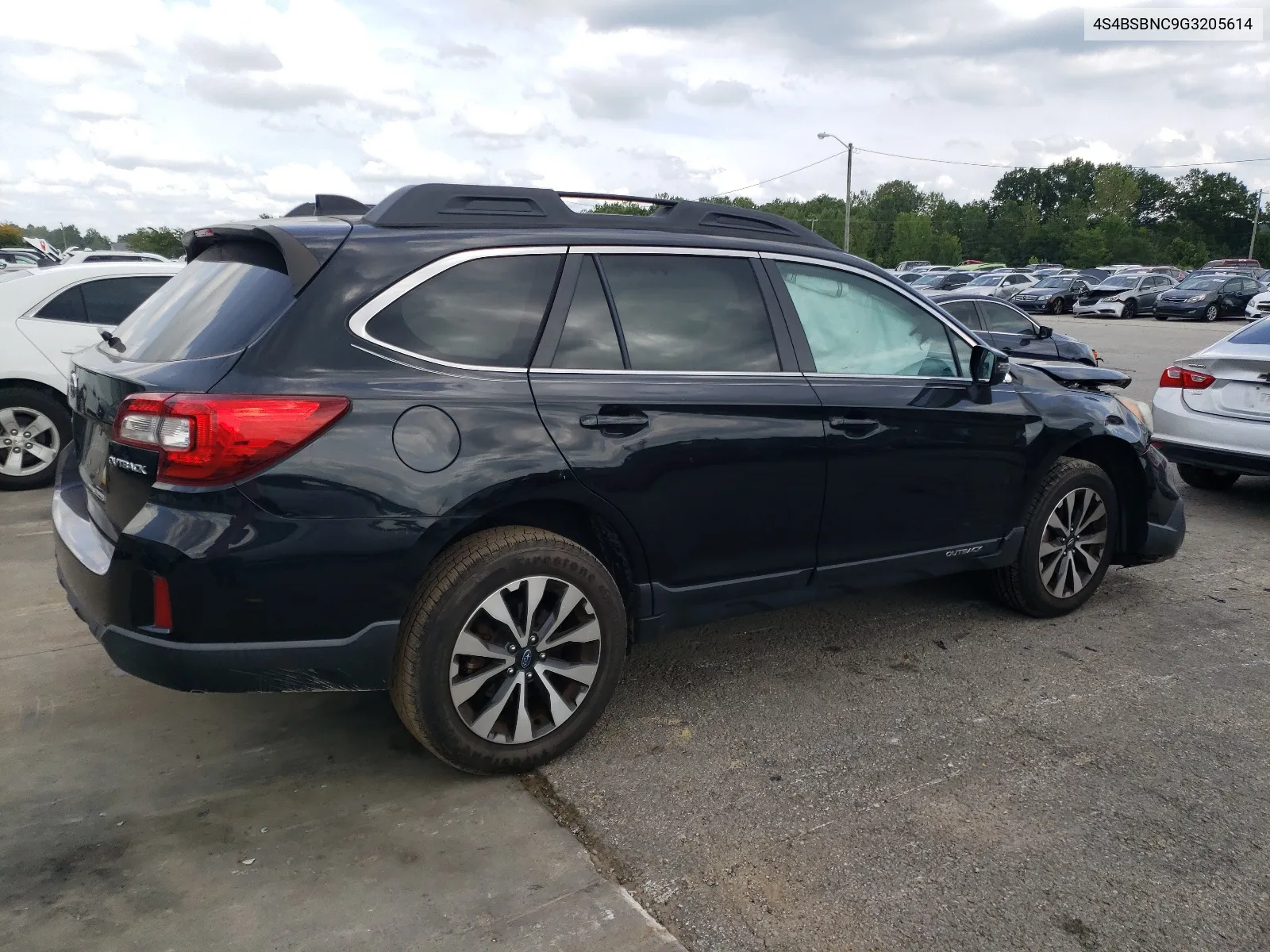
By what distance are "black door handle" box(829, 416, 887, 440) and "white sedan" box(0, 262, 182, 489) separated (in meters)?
5.50

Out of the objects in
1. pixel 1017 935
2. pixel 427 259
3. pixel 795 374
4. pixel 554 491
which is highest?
pixel 427 259

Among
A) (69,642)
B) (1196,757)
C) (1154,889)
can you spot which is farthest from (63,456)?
(1196,757)

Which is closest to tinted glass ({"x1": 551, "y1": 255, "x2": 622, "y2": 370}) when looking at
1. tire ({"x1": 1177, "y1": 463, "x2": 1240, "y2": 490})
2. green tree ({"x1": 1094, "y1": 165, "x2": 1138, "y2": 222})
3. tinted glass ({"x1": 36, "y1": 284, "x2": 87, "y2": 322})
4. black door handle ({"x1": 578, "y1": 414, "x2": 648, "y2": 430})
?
black door handle ({"x1": 578, "y1": 414, "x2": 648, "y2": 430})

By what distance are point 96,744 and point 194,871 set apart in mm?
996

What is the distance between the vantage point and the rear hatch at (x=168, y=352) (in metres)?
2.96

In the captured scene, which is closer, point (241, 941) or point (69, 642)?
point (241, 941)

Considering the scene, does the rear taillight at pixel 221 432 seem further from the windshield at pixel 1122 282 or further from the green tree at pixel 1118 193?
the green tree at pixel 1118 193

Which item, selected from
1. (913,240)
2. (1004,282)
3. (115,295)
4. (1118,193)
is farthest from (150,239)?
(1118,193)

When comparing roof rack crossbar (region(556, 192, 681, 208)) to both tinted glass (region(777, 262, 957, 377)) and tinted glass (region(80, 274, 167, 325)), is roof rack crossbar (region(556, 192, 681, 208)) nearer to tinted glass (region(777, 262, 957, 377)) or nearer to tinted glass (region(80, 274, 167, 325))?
tinted glass (region(777, 262, 957, 377))

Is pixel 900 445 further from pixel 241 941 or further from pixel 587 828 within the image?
pixel 241 941

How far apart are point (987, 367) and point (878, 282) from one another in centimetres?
62

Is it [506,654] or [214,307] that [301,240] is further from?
[506,654]

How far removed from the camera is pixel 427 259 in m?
3.22

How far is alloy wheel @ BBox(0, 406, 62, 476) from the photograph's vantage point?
24.0 feet
